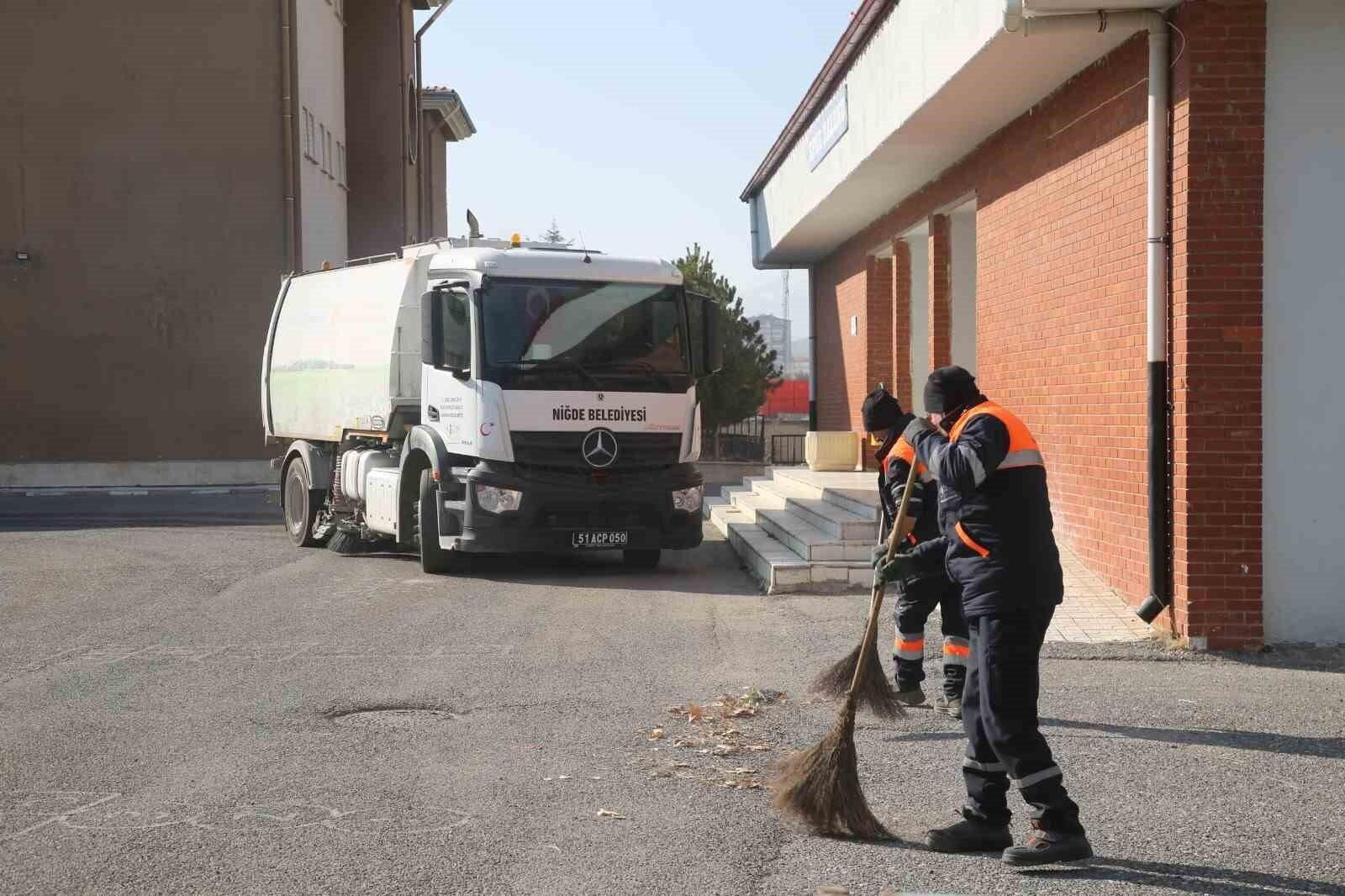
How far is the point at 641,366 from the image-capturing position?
45.3ft

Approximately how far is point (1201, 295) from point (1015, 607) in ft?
15.7

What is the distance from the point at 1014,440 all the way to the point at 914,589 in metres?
2.71

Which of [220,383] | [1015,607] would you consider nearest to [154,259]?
[220,383]

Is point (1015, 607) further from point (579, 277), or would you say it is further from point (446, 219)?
point (446, 219)

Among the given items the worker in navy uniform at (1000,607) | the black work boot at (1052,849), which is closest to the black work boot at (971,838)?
the worker in navy uniform at (1000,607)

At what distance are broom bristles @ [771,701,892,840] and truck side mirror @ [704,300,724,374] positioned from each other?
27.6ft

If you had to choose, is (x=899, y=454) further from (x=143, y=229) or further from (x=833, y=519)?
(x=143, y=229)

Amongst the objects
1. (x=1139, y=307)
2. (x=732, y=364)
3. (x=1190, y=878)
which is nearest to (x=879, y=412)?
(x=1190, y=878)

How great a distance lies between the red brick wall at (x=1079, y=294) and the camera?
409 inches

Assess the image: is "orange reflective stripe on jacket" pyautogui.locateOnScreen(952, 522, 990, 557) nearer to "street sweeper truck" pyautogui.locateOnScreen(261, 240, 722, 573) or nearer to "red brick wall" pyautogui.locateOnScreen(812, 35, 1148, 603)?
"red brick wall" pyautogui.locateOnScreen(812, 35, 1148, 603)

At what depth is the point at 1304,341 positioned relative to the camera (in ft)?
31.0

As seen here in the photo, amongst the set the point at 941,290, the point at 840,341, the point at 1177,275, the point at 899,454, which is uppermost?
the point at 941,290

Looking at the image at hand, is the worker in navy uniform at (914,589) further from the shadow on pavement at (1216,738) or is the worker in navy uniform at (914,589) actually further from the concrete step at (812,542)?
the concrete step at (812,542)

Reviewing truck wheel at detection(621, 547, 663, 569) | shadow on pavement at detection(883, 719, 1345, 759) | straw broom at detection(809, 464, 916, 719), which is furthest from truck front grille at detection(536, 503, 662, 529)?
shadow on pavement at detection(883, 719, 1345, 759)
